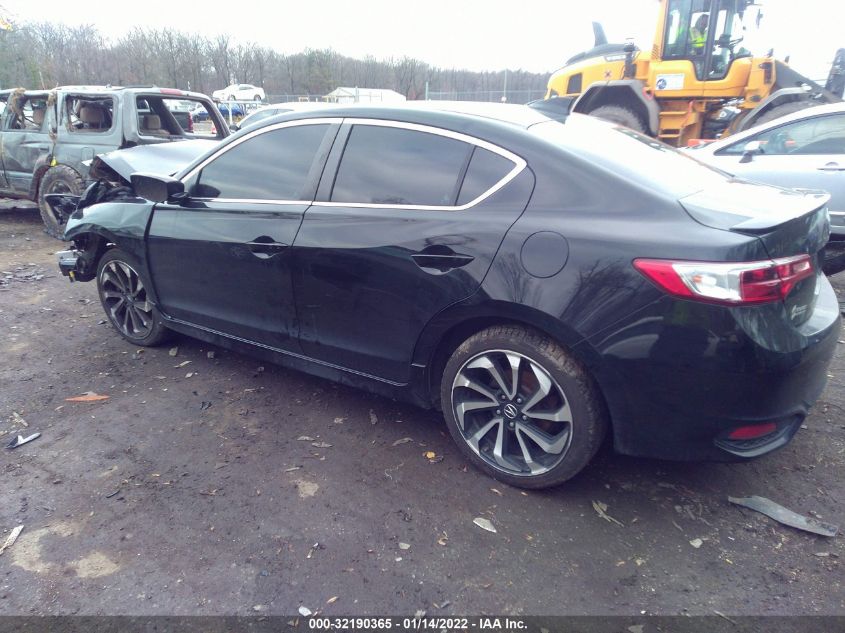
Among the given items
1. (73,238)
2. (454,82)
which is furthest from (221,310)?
(454,82)

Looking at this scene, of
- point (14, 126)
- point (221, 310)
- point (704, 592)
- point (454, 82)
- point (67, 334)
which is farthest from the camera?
point (454, 82)

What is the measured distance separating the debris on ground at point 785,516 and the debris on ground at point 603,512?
59 cm

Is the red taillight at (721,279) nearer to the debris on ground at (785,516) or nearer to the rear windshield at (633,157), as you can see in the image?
the rear windshield at (633,157)

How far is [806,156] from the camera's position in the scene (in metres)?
5.68

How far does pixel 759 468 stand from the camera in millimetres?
3000

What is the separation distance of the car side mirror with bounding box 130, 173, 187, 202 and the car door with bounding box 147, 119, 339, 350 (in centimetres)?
6

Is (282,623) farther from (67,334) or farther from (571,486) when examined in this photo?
(67,334)

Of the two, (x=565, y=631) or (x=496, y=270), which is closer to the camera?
(x=565, y=631)

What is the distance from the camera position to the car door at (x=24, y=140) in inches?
320

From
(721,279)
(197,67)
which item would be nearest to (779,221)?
(721,279)

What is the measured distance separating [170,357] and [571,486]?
3.11 metres

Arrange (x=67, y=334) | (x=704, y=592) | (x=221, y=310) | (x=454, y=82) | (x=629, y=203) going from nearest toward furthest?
(x=704, y=592), (x=629, y=203), (x=221, y=310), (x=67, y=334), (x=454, y=82)

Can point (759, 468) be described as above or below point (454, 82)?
below

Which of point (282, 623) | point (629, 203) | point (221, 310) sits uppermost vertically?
point (629, 203)
